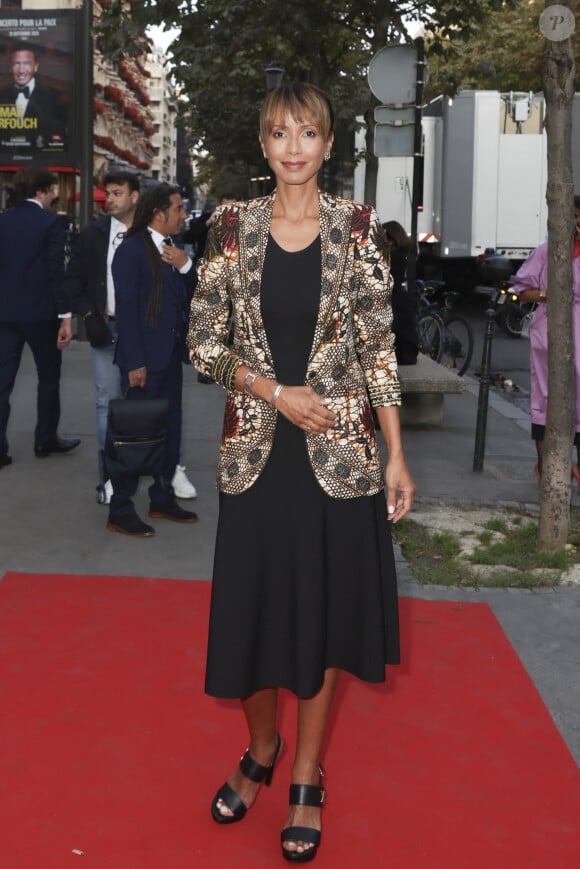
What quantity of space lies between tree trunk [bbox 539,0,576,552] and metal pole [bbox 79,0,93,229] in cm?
1151

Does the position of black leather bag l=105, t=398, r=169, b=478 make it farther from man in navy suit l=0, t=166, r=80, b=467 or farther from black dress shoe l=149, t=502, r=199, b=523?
man in navy suit l=0, t=166, r=80, b=467

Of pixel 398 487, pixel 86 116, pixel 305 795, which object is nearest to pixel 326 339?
pixel 398 487

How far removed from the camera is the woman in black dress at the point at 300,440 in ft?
10.6

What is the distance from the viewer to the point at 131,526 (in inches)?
268

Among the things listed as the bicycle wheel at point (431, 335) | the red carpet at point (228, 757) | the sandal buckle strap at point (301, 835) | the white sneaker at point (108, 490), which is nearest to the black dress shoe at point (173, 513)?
the white sneaker at point (108, 490)

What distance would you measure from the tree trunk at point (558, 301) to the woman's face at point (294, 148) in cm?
346

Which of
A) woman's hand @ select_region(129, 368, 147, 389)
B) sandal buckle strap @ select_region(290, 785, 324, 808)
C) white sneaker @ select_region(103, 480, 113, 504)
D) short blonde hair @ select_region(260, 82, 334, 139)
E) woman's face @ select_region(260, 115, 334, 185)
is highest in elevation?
short blonde hair @ select_region(260, 82, 334, 139)

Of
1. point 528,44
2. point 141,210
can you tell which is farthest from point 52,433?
point 528,44

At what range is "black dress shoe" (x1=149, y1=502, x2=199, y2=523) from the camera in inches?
280

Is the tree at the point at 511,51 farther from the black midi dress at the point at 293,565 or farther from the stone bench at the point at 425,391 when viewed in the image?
the black midi dress at the point at 293,565

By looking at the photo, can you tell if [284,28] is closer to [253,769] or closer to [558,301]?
[558,301]

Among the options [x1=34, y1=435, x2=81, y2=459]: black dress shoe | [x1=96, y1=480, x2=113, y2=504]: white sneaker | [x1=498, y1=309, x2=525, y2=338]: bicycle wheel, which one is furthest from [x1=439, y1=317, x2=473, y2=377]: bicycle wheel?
[x1=96, y1=480, x2=113, y2=504]: white sneaker

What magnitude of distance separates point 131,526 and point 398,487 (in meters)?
3.66

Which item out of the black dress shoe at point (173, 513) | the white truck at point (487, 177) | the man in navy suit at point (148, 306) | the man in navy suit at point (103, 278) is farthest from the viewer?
the white truck at point (487, 177)
